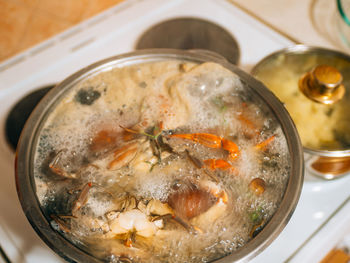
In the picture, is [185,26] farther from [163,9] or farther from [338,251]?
[338,251]

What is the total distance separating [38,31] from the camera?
1876 mm

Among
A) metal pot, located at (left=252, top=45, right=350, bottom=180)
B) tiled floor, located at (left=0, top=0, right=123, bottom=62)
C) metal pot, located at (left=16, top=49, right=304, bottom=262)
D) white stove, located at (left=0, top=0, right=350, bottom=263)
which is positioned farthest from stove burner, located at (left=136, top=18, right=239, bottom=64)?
tiled floor, located at (left=0, top=0, right=123, bottom=62)

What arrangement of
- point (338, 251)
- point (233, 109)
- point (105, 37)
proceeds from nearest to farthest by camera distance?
1. point (233, 109)
2. point (338, 251)
3. point (105, 37)

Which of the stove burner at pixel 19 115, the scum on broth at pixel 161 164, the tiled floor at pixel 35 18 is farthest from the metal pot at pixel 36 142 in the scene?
the tiled floor at pixel 35 18

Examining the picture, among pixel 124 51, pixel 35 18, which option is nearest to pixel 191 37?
pixel 124 51

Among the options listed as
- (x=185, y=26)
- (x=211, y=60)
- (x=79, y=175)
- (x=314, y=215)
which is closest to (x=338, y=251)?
(x=314, y=215)

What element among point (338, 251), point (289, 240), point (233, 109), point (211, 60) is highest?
Result: point (211, 60)

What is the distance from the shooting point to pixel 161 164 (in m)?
0.81

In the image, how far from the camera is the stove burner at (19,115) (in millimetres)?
1095

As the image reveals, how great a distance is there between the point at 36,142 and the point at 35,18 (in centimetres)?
136

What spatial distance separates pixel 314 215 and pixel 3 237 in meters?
0.91

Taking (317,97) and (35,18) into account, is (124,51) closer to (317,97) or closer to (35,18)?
(317,97)

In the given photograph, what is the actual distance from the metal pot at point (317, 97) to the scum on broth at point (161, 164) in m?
0.21

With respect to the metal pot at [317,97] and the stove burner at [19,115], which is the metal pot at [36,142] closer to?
the metal pot at [317,97]
